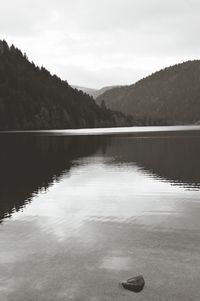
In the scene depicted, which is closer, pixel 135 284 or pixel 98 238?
pixel 135 284

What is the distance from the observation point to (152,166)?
56125 millimetres

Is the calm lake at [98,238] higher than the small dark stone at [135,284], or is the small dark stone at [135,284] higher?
the small dark stone at [135,284]

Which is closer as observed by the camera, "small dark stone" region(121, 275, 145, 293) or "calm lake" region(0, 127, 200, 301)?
"small dark stone" region(121, 275, 145, 293)

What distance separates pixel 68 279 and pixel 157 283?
338 centimetres

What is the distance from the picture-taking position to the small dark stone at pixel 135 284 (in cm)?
1432

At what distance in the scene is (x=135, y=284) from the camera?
568 inches

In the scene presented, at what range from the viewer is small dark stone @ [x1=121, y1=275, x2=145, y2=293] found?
14.3m

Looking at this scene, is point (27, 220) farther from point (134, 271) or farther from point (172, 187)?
point (172, 187)

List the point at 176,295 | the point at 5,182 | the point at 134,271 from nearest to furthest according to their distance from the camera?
the point at 176,295
the point at 134,271
the point at 5,182

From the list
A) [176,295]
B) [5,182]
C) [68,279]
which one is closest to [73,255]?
[68,279]

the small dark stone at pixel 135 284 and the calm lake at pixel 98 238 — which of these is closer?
the small dark stone at pixel 135 284

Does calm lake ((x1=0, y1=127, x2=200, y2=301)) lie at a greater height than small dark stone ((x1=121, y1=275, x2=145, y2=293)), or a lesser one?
lesser

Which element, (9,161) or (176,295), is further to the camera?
(9,161)

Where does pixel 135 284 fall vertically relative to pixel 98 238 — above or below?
above
